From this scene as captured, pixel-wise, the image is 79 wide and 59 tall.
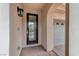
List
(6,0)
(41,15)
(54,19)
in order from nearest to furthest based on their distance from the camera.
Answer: (6,0) < (54,19) < (41,15)

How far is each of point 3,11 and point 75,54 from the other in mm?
440

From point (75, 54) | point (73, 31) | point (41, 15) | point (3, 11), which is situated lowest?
point (75, 54)

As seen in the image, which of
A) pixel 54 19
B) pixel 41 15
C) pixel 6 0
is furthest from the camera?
pixel 41 15

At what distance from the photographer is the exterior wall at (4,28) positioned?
0.56 metres

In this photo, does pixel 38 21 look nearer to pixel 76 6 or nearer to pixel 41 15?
pixel 41 15

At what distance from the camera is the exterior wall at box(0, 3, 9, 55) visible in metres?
0.56

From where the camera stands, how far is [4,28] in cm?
57

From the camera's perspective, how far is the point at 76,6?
0.57 metres

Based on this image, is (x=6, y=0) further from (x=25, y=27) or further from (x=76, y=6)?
(x=25, y=27)

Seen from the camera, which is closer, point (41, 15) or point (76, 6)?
point (76, 6)

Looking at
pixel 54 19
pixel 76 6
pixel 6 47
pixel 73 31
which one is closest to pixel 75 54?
pixel 73 31

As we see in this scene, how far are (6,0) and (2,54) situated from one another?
27cm

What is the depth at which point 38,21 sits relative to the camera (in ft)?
8.86

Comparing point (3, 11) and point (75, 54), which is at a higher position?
point (3, 11)
